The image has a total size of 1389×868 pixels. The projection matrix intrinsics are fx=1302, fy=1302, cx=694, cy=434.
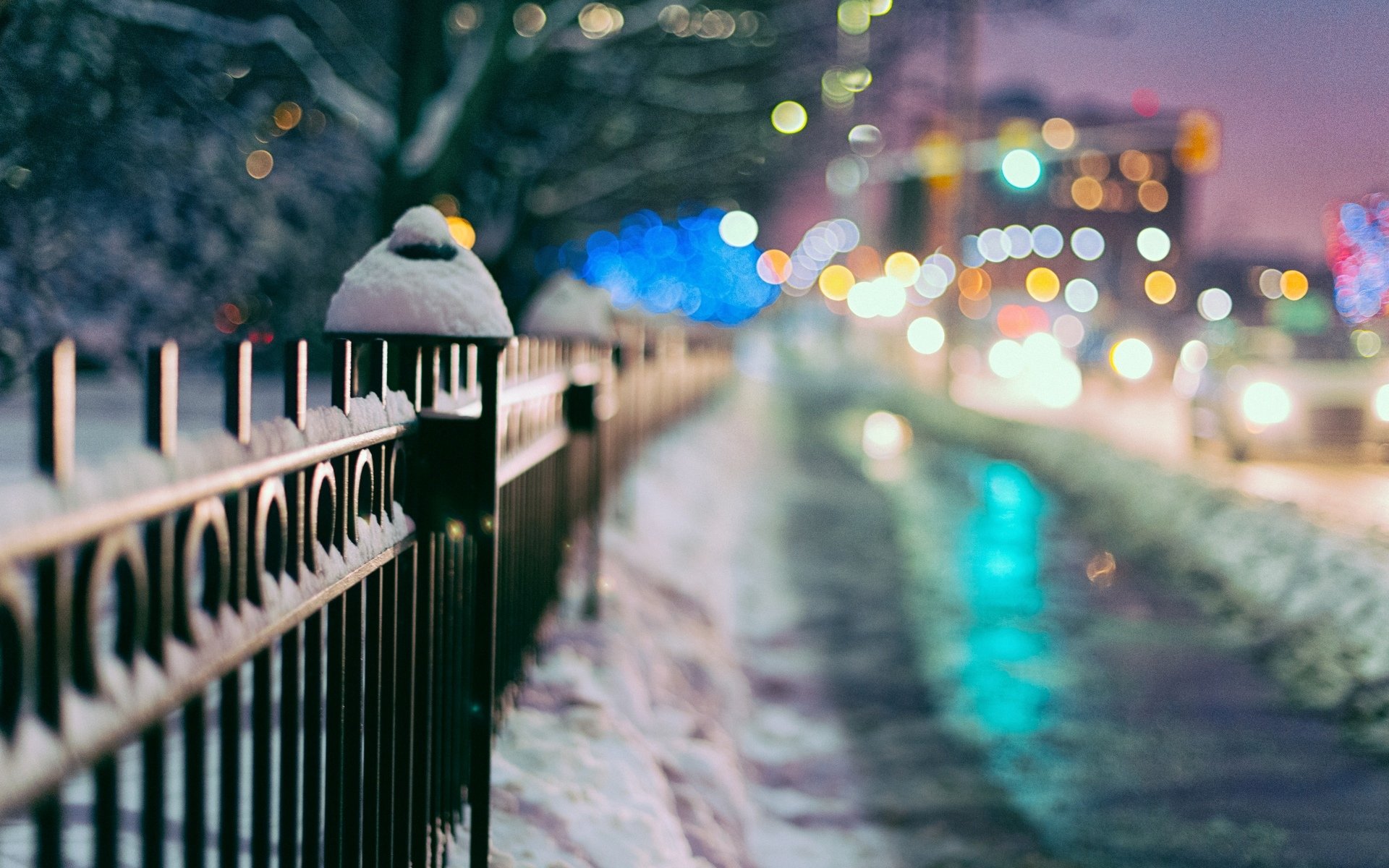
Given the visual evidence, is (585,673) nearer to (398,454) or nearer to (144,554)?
(398,454)

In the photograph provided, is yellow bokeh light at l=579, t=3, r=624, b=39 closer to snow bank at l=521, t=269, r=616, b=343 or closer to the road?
snow bank at l=521, t=269, r=616, b=343

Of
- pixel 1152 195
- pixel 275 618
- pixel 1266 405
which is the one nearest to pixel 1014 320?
pixel 1266 405

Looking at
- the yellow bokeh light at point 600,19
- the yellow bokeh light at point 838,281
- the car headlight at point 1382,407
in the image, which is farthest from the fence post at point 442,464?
the yellow bokeh light at point 838,281

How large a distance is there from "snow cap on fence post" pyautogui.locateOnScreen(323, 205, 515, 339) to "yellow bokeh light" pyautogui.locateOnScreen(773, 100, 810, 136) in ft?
61.6

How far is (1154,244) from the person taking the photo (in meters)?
127

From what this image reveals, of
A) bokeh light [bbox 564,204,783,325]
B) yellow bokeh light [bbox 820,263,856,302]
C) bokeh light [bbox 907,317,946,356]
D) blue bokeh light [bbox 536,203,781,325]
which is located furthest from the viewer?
yellow bokeh light [bbox 820,263,856,302]

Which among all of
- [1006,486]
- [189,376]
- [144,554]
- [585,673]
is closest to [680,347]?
[1006,486]

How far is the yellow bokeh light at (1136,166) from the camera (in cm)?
13850

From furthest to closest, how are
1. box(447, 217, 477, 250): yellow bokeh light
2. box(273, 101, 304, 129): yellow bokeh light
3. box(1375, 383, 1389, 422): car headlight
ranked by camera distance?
1. box(1375, 383, 1389, 422): car headlight
2. box(447, 217, 477, 250): yellow bokeh light
3. box(273, 101, 304, 129): yellow bokeh light

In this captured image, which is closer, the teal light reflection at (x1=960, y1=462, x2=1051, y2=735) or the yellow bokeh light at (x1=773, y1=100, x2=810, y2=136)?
the teal light reflection at (x1=960, y1=462, x2=1051, y2=735)

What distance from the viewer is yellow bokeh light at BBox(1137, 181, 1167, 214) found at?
455 feet

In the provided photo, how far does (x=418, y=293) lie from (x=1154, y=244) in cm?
13272

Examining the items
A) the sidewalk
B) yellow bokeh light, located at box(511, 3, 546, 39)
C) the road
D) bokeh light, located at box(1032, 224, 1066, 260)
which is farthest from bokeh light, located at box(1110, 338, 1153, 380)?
bokeh light, located at box(1032, 224, 1066, 260)

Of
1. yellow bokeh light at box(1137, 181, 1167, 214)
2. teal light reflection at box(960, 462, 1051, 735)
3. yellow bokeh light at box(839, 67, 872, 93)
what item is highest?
yellow bokeh light at box(1137, 181, 1167, 214)
